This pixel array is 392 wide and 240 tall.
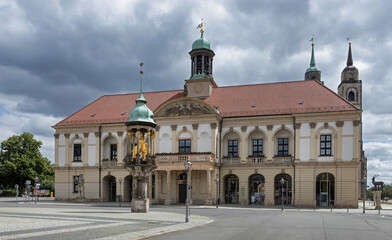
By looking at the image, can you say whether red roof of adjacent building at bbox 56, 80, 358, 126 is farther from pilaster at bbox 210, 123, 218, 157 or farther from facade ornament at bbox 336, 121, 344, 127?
pilaster at bbox 210, 123, 218, 157

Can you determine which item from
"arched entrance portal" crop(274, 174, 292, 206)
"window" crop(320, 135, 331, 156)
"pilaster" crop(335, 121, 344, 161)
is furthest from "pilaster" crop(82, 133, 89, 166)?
"pilaster" crop(335, 121, 344, 161)

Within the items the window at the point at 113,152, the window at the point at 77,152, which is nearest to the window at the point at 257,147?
the window at the point at 113,152

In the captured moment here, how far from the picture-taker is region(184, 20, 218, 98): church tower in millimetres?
50750

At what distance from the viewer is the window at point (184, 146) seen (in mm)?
46281

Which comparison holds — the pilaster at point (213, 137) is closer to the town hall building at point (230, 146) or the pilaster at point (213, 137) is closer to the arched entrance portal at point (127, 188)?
the town hall building at point (230, 146)

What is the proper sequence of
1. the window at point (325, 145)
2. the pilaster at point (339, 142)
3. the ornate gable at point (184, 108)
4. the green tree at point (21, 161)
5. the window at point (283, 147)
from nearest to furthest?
the pilaster at point (339, 142) → the window at point (325, 145) → the window at point (283, 147) → the ornate gable at point (184, 108) → the green tree at point (21, 161)

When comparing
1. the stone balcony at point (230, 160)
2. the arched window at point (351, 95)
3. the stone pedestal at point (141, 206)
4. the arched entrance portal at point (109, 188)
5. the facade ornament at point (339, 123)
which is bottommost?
the arched entrance portal at point (109, 188)

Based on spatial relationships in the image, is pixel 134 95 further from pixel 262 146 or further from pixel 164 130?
pixel 262 146

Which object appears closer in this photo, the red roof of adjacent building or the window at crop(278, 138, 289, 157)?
the red roof of adjacent building

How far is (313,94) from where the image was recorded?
4594 centimetres

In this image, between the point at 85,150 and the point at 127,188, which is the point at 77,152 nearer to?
the point at 85,150

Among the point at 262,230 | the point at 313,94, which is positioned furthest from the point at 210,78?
the point at 262,230

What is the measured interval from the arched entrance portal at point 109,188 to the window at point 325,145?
24768mm

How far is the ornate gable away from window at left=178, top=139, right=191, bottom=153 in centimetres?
303
